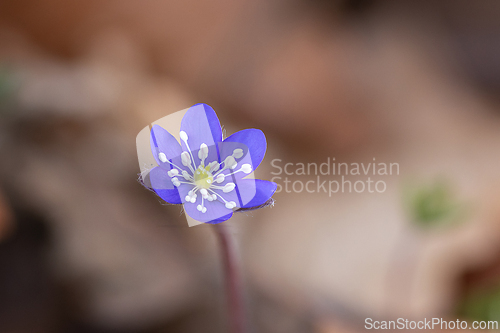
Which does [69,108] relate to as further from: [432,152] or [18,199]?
[432,152]

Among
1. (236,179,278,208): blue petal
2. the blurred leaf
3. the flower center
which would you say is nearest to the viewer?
(236,179,278,208): blue petal

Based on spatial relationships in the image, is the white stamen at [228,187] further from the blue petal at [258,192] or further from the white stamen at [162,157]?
the white stamen at [162,157]

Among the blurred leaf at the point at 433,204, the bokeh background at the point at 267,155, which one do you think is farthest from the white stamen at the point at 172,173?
the blurred leaf at the point at 433,204

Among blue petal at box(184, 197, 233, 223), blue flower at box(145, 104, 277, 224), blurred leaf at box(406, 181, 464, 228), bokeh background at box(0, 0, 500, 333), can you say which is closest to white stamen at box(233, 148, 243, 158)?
blue flower at box(145, 104, 277, 224)

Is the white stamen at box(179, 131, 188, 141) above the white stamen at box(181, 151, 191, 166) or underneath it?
above

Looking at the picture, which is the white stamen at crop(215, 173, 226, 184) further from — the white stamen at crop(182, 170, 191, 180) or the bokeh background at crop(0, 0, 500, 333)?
the bokeh background at crop(0, 0, 500, 333)

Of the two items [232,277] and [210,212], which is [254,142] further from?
[232,277]
